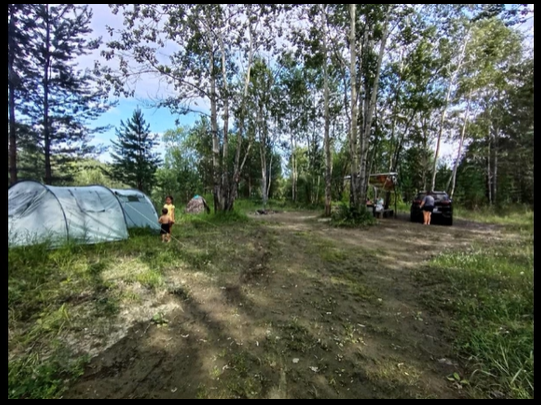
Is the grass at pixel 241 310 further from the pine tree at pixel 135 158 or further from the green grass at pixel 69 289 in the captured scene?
the pine tree at pixel 135 158

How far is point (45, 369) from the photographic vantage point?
7.02 ft

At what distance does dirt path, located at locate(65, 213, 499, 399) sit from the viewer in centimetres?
200

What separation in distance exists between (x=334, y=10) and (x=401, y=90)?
21.9 feet

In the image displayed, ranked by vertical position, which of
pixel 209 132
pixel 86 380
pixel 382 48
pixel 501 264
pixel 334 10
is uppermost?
pixel 334 10

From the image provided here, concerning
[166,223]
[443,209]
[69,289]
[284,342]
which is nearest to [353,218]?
[443,209]

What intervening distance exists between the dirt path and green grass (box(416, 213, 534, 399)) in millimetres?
228

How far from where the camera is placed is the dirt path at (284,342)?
2.00 metres

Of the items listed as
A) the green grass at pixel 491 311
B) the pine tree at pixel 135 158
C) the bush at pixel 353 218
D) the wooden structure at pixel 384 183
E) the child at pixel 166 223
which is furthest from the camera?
the pine tree at pixel 135 158

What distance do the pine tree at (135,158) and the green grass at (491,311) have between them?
3064 cm

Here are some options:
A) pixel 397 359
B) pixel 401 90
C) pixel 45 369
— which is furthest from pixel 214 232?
pixel 401 90

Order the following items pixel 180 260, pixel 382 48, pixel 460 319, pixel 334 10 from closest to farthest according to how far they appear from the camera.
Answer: pixel 460 319
pixel 180 260
pixel 382 48
pixel 334 10

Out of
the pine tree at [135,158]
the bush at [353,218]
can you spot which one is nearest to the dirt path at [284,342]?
the bush at [353,218]

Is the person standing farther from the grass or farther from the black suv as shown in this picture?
the grass
